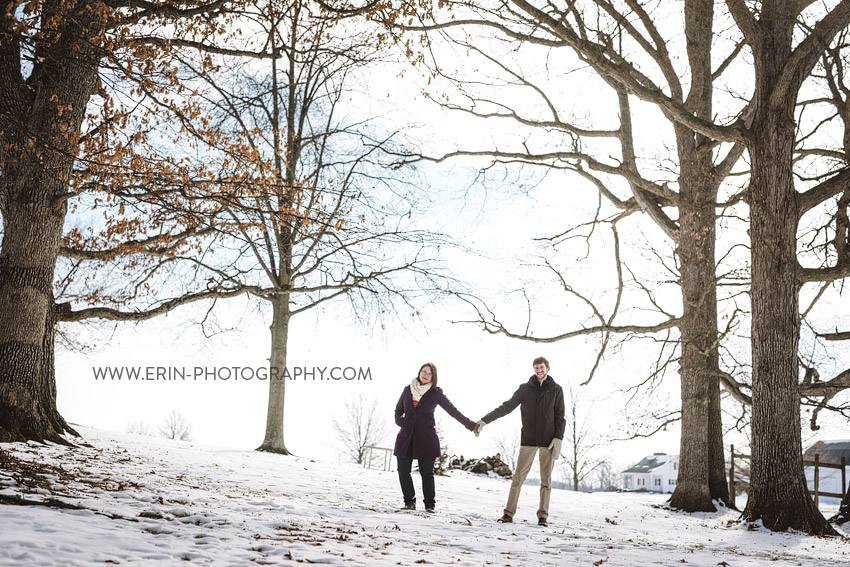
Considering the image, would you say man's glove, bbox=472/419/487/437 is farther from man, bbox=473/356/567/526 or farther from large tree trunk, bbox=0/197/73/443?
large tree trunk, bbox=0/197/73/443

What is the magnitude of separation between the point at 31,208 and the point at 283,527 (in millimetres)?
6577

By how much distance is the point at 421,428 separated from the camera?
8.46m

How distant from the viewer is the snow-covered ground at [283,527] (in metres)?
4.66

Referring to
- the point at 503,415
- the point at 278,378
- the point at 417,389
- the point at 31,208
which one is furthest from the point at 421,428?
the point at 278,378

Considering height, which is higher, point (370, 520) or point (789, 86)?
point (789, 86)

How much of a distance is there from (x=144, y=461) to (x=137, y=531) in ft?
18.3

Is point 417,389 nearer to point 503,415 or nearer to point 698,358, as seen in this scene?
point 503,415

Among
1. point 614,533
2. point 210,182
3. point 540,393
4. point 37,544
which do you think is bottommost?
point 614,533

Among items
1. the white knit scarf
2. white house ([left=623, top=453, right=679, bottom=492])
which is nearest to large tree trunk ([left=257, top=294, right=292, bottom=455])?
the white knit scarf

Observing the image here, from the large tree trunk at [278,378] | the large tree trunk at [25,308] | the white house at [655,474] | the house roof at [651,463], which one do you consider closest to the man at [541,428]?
the large tree trunk at [25,308]

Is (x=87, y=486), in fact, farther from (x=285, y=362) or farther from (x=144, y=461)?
(x=285, y=362)

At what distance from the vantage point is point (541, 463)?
8.43 meters

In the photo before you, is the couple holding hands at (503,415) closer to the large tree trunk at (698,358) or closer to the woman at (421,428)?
the woman at (421,428)

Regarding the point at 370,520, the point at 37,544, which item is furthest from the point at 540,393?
the point at 37,544
